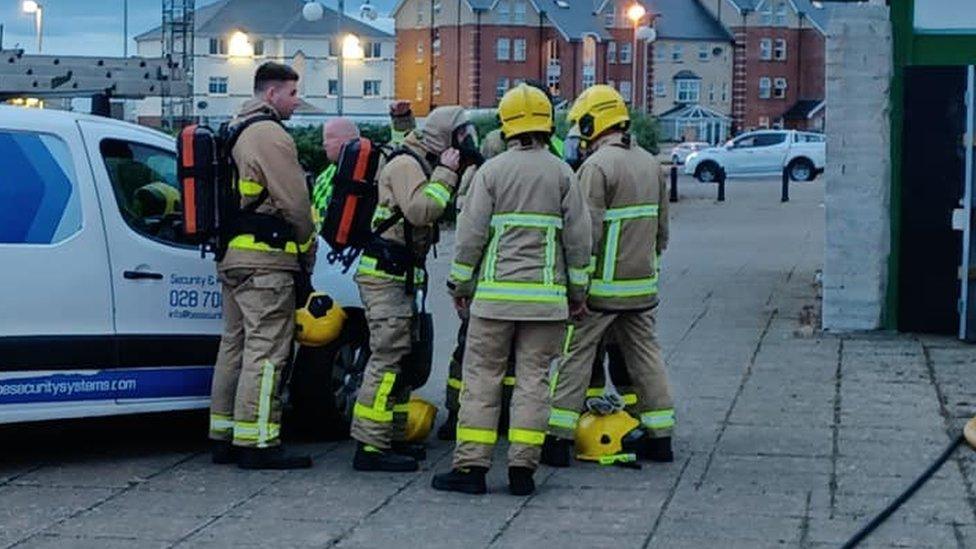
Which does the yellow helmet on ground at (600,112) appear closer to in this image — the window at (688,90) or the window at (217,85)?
the window at (217,85)

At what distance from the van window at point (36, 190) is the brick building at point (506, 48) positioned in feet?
299

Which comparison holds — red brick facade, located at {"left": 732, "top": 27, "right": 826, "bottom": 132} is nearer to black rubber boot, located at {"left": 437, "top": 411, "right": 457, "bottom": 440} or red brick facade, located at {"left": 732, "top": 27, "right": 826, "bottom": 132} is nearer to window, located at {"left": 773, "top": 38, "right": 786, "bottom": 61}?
window, located at {"left": 773, "top": 38, "right": 786, "bottom": 61}

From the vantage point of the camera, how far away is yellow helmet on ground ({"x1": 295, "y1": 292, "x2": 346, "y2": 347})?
29.9 ft

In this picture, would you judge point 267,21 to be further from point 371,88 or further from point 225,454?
point 225,454

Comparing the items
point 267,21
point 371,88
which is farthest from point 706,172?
point 267,21

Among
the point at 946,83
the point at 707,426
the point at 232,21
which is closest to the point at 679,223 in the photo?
the point at 946,83

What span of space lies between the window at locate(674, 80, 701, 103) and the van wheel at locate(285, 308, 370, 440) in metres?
106

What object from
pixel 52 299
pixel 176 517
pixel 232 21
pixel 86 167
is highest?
pixel 232 21

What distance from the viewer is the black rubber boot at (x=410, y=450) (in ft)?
30.1

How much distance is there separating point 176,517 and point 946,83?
25.9 feet

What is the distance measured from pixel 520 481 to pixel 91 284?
2.30 metres

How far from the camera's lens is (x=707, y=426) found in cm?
1013

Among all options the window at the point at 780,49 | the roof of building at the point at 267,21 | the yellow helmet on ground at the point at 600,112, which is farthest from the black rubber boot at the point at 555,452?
the window at the point at 780,49

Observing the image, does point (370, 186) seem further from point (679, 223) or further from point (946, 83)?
point (679, 223)
